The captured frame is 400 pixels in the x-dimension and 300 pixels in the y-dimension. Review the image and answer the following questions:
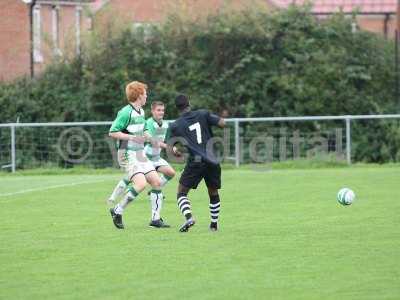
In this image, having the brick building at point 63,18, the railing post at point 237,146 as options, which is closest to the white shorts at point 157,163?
the railing post at point 237,146

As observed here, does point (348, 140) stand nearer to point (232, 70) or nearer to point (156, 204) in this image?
point (232, 70)

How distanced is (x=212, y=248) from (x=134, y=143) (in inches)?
111

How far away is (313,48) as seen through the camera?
109 ft

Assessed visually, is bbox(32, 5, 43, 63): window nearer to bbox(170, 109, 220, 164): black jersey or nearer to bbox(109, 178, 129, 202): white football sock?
bbox(109, 178, 129, 202): white football sock

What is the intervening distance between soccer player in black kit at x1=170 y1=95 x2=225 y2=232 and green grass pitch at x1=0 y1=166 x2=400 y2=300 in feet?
1.56

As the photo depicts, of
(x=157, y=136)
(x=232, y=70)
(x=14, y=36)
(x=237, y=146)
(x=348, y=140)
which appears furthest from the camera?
(x=14, y=36)

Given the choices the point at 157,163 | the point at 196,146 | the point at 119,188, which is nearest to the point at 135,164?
the point at 196,146

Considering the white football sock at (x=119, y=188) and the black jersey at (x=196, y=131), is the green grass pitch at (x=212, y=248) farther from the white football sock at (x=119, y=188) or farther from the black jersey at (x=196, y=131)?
the black jersey at (x=196, y=131)

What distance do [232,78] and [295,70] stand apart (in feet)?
6.16

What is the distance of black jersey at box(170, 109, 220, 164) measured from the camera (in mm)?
14297

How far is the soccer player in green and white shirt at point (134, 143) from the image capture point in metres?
14.9

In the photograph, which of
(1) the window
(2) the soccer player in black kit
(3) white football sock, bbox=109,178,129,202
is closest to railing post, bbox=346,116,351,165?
(1) the window

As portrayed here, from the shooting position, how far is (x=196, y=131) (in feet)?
46.9

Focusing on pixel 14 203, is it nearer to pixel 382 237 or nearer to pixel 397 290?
pixel 382 237
